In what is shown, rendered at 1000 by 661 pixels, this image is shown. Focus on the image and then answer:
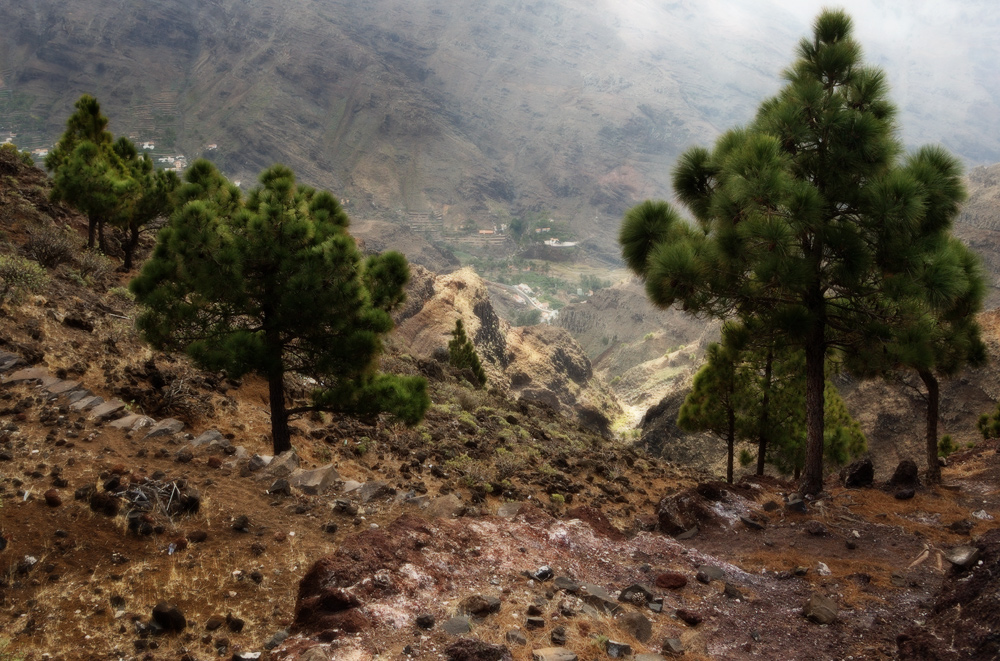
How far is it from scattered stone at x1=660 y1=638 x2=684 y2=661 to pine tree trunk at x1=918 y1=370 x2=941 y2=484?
7485 millimetres

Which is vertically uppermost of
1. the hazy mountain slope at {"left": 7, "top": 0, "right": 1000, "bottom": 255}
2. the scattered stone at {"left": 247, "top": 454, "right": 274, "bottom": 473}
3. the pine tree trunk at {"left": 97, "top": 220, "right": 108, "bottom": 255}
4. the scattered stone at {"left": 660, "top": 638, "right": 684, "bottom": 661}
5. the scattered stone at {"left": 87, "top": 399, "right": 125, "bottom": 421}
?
the hazy mountain slope at {"left": 7, "top": 0, "right": 1000, "bottom": 255}

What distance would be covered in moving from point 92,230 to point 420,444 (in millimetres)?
13166

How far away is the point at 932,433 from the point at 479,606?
9415 mm

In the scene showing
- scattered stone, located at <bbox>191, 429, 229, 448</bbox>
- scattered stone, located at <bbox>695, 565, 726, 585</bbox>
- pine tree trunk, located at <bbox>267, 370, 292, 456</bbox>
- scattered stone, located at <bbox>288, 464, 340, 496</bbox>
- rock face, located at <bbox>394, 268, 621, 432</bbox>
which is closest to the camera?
scattered stone, located at <bbox>695, 565, 726, 585</bbox>

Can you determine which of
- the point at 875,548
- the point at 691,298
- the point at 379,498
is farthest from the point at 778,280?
the point at 379,498

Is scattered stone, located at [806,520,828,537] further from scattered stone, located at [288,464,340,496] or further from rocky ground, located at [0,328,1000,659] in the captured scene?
scattered stone, located at [288,464,340,496]

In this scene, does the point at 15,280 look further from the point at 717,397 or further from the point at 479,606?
the point at 717,397

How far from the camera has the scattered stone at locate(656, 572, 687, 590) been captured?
19.4ft

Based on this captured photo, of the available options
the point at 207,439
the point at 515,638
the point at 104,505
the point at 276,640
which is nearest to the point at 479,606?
the point at 515,638

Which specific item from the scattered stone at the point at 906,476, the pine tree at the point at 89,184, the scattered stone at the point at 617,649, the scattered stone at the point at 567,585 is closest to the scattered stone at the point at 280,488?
the scattered stone at the point at 567,585

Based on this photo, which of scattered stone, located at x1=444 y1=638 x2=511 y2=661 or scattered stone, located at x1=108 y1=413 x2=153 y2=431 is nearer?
scattered stone, located at x1=444 y1=638 x2=511 y2=661

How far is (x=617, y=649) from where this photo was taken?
445 cm

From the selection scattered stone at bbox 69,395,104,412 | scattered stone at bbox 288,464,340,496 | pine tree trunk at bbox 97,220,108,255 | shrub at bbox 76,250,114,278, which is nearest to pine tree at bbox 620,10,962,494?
scattered stone at bbox 288,464,340,496

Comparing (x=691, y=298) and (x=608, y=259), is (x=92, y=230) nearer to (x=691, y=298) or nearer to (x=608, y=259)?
(x=691, y=298)
